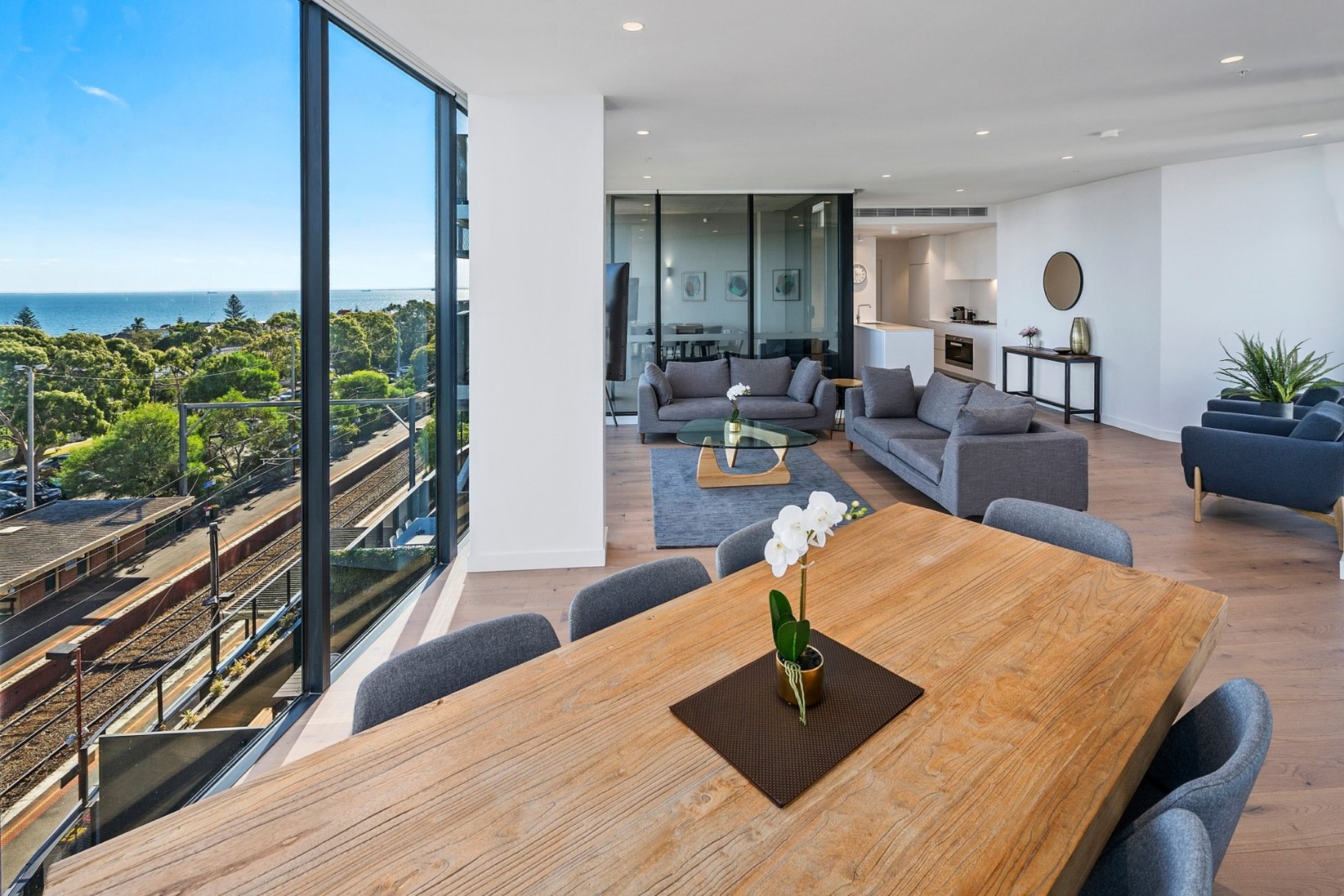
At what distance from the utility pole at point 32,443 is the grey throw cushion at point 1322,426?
18.1 feet

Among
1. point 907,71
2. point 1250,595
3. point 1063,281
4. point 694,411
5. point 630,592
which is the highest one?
point 907,71

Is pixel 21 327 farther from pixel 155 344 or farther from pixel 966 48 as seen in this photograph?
pixel 966 48

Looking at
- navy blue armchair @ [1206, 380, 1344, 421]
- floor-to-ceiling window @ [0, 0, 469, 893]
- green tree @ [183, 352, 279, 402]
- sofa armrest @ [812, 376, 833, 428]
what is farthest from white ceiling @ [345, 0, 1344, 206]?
sofa armrest @ [812, 376, 833, 428]

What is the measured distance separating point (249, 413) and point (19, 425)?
89cm

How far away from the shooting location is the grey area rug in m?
4.66

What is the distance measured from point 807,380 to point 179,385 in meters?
6.16

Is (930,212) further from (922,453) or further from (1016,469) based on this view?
(1016,469)

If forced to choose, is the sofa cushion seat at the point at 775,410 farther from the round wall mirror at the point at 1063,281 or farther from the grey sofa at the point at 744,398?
the round wall mirror at the point at 1063,281

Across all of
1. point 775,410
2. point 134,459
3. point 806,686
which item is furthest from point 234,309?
point 775,410

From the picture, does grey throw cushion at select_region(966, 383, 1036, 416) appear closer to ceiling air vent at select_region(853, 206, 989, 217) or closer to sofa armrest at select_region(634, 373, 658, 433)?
sofa armrest at select_region(634, 373, 658, 433)

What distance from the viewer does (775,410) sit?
743cm

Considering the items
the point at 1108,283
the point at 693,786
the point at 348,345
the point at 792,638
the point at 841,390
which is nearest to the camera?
the point at 693,786

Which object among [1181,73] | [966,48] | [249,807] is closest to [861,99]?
[966,48]

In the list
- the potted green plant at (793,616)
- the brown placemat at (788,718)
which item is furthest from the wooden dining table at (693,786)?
the potted green plant at (793,616)
